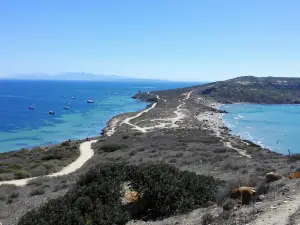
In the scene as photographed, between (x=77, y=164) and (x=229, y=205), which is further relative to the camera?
(x=77, y=164)

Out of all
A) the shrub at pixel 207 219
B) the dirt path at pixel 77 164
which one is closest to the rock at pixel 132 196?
the shrub at pixel 207 219

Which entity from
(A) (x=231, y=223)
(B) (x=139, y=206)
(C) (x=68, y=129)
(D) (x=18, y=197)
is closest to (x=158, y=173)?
(B) (x=139, y=206)

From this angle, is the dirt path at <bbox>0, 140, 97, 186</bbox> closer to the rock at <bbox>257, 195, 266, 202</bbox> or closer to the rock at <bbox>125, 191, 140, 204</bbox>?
the rock at <bbox>125, 191, 140, 204</bbox>

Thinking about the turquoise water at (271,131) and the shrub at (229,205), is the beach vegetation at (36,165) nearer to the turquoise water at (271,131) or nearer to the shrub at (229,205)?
the shrub at (229,205)

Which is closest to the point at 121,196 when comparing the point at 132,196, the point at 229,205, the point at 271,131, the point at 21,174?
the point at 132,196

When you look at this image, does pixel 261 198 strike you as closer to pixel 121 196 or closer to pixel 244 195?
pixel 244 195

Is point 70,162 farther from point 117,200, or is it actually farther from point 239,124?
point 239,124

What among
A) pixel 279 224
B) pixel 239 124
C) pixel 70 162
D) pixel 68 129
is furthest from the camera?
pixel 239 124

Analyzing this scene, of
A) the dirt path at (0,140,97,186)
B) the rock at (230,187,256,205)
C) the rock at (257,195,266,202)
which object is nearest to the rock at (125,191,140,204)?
the rock at (230,187,256,205)
